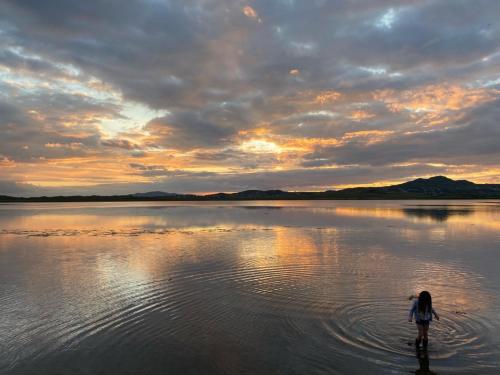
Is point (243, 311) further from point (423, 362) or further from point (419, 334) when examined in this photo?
point (423, 362)

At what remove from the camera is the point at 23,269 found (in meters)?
23.2

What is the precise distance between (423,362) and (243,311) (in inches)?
275

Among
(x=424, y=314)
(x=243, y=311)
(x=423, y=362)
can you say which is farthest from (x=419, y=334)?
(x=243, y=311)

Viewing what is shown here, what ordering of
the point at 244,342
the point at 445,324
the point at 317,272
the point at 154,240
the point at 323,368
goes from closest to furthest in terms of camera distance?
the point at 323,368 → the point at 244,342 → the point at 445,324 → the point at 317,272 → the point at 154,240

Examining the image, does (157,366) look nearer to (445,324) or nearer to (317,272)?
(445,324)

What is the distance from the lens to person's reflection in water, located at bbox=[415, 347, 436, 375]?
996 centimetres

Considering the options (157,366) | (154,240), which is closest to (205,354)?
(157,366)

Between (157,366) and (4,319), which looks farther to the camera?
(4,319)

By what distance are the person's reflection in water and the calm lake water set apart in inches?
2.1

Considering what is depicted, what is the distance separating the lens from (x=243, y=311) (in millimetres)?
15211

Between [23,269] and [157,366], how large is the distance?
56.4 feet

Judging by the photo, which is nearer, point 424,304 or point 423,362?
point 423,362

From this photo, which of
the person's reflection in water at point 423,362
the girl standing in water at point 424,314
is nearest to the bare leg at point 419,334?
the girl standing in water at point 424,314

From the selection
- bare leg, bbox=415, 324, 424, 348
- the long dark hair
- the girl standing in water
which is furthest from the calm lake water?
the long dark hair
